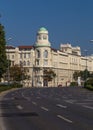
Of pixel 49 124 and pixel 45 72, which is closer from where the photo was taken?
pixel 49 124

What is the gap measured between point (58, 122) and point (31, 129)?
8.88 feet

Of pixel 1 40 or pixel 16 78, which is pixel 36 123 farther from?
pixel 16 78

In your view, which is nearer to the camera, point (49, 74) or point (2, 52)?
point (2, 52)

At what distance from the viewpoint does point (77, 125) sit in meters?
18.1

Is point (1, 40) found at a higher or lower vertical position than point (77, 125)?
higher

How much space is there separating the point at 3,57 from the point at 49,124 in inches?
2369

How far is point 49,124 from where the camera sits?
1891 centimetres

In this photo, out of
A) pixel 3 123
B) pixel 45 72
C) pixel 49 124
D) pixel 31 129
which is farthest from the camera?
pixel 45 72

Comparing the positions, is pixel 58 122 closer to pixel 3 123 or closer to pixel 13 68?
pixel 3 123

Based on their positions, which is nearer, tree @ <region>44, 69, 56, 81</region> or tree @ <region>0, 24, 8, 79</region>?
tree @ <region>0, 24, 8, 79</region>

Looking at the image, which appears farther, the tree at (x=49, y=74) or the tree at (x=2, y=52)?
the tree at (x=49, y=74)

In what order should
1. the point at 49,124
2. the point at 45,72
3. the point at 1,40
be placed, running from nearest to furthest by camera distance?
the point at 49,124 → the point at 1,40 → the point at 45,72

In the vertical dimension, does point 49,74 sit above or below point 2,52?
above

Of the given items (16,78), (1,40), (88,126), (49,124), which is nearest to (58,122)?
(49,124)
